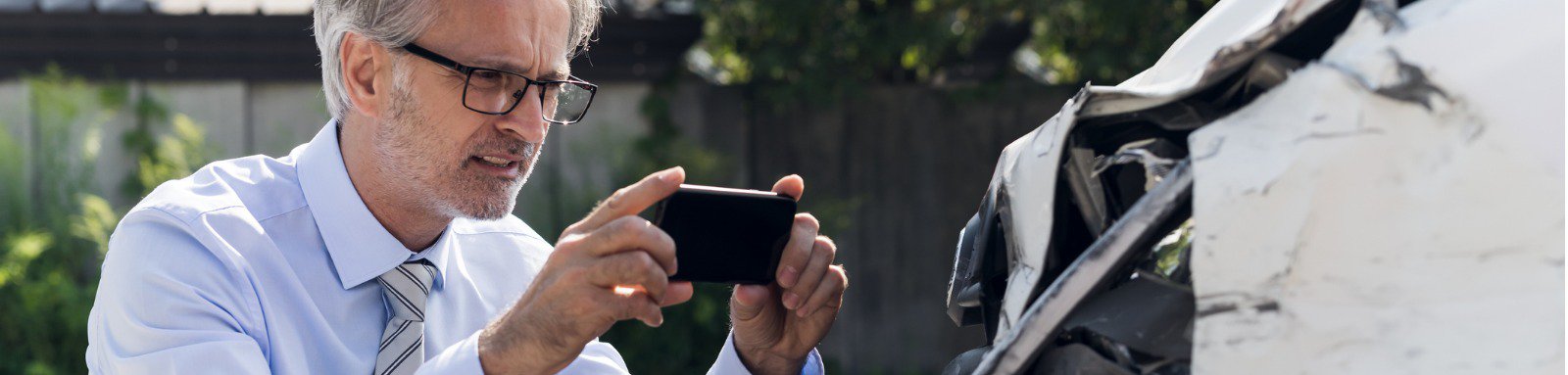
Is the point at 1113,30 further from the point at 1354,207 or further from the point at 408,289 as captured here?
the point at 1354,207

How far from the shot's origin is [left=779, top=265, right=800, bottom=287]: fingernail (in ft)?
5.81

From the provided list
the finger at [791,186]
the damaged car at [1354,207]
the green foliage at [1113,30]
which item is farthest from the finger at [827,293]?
the green foliage at [1113,30]

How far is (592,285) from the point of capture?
4.96 feet

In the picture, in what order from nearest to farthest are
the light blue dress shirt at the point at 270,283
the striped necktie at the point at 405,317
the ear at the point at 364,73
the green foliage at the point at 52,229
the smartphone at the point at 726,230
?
the smartphone at the point at 726,230
the light blue dress shirt at the point at 270,283
the striped necktie at the point at 405,317
the ear at the point at 364,73
the green foliage at the point at 52,229

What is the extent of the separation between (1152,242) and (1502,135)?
1.02ft

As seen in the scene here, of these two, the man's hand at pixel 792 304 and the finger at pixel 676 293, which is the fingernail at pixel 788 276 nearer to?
the man's hand at pixel 792 304

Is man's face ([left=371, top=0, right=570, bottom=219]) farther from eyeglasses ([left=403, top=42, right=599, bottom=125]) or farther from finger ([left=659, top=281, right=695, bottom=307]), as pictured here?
finger ([left=659, top=281, right=695, bottom=307])

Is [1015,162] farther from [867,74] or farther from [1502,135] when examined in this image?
[867,74]

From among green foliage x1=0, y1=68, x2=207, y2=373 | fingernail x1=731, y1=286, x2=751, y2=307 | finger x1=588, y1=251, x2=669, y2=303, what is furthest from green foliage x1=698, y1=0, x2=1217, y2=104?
finger x1=588, y1=251, x2=669, y2=303

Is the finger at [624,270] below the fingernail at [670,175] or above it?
below

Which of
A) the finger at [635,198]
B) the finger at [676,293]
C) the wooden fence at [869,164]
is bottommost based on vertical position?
the wooden fence at [869,164]

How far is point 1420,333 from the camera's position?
1.08 meters

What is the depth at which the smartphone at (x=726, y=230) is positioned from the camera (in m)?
1.60

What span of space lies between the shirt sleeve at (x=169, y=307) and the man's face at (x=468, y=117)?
312mm
